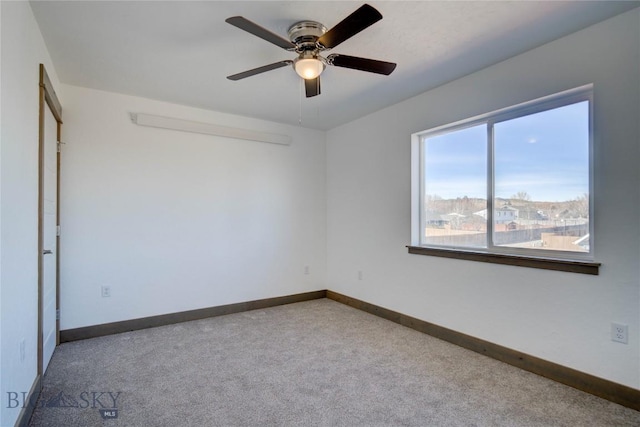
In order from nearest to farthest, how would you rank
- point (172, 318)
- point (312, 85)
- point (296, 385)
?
point (296, 385)
point (312, 85)
point (172, 318)

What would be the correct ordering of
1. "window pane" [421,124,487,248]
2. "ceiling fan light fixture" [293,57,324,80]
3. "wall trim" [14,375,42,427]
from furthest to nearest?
"window pane" [421,124,487,248], "ceiling fan light fixture" [293,57,324,80], "wall trim" [14,375,42,427]

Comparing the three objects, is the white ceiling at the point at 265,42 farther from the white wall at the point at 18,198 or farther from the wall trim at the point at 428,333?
the wall trim at the point at 428,333

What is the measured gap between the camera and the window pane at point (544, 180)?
94.9 inches

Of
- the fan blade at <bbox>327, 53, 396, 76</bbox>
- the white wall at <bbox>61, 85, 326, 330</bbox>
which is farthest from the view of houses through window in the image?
the white wall at <bbox>61, 85, 326, 330</bbox>

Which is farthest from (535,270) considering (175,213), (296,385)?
(175,213)

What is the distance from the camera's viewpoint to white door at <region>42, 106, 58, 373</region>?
262 cm

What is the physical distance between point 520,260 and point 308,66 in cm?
224

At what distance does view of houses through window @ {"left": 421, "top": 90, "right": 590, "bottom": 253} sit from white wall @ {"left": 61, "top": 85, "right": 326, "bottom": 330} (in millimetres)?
1905

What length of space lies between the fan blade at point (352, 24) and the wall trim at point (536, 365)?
2.70 metres

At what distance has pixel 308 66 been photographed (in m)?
2.24

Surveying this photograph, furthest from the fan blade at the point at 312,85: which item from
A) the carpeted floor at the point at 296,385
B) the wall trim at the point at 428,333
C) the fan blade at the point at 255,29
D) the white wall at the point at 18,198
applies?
the wall trim at the point at 428,333

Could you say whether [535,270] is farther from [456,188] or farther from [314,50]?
[314,50]

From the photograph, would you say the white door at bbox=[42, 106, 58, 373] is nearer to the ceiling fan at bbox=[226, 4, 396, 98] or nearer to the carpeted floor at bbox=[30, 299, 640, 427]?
the carpeted floor at bbox=[30, 299, 640, 427]

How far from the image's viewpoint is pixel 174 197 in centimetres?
377
